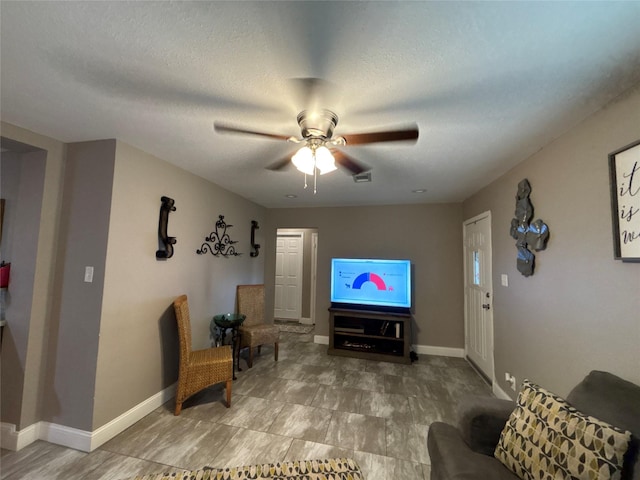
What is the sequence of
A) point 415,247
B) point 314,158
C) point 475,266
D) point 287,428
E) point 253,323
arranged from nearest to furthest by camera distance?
point 314,158
point 287,428
point 475,266
point 253,323
point 415,247

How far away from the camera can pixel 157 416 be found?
7.70 feet

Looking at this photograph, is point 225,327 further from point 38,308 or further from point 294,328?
point 294,328

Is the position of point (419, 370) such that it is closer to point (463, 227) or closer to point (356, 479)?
point (463, 227)

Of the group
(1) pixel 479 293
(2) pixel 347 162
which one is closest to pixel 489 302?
(1) pixel 479 293

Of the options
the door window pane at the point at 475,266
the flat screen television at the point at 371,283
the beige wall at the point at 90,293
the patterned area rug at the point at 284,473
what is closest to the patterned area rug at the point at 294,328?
the flat screen television at the point at 371,283

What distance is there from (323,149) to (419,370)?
3225 millimetres

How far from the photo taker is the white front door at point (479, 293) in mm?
3072

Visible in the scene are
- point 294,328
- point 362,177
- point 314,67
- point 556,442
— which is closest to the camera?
point 556,442

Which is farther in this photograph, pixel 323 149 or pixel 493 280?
pixel 493 280

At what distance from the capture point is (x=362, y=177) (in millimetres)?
2910

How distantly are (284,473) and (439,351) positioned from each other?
3534mm

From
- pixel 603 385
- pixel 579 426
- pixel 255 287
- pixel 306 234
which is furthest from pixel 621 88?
pixel 306 234

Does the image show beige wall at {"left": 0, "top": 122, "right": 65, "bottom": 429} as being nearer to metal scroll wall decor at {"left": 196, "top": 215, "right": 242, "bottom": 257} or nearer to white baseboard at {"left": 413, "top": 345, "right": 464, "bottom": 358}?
metal scroll wall decor at {"left": 196, "top": 215, "right": 242, "bottom": 257}

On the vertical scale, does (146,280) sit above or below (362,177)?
below
